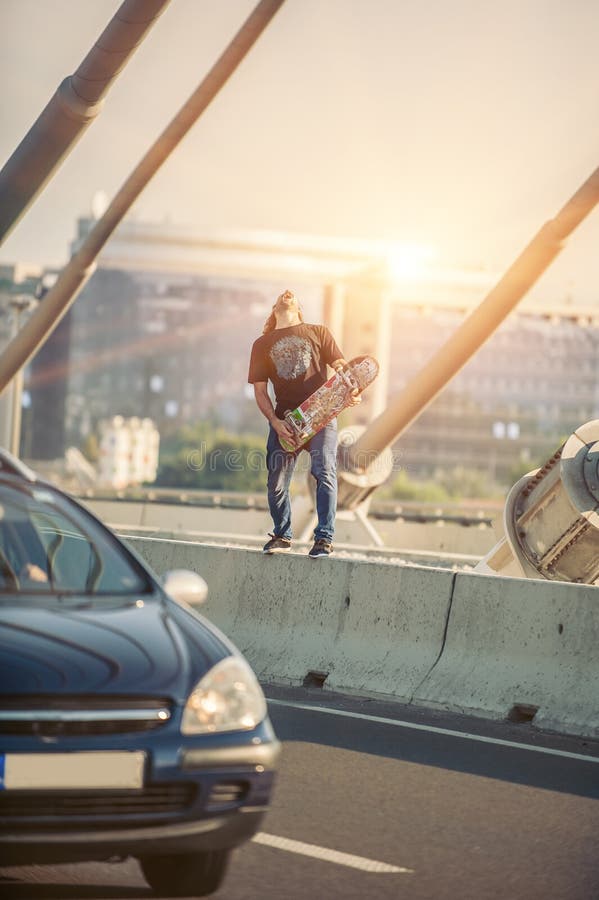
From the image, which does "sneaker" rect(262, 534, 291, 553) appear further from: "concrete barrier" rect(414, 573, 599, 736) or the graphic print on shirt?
"concrete barrier" rect(414, 573, 599, 736)

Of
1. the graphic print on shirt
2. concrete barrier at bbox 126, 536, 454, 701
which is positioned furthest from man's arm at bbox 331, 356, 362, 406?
concrete barrier at bbox 126, 536, 454, 701

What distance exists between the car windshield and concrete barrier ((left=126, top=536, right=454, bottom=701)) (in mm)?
4241

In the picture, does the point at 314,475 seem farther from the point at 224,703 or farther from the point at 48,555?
the point at 224,703

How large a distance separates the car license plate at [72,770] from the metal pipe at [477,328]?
45.4 feet

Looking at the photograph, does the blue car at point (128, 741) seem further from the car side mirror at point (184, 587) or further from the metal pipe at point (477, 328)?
the metal pipe at point (477, 328)

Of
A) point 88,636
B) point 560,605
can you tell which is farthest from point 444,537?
point 88,636

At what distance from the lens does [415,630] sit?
10.4 m

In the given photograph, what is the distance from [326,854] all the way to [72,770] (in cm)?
147

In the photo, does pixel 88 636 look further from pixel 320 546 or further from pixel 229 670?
pixel 320 546

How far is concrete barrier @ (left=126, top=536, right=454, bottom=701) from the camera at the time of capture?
1038 centimetres

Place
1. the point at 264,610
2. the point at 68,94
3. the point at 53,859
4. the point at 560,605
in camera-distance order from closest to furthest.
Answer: the point at 53,859
the point at 560,605
the point at 264,610
the point at 68,94

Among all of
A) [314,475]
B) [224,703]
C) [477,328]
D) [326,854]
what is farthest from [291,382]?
[477,328]

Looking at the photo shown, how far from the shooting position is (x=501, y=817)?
6.89 meters

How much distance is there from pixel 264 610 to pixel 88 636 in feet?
20.1
